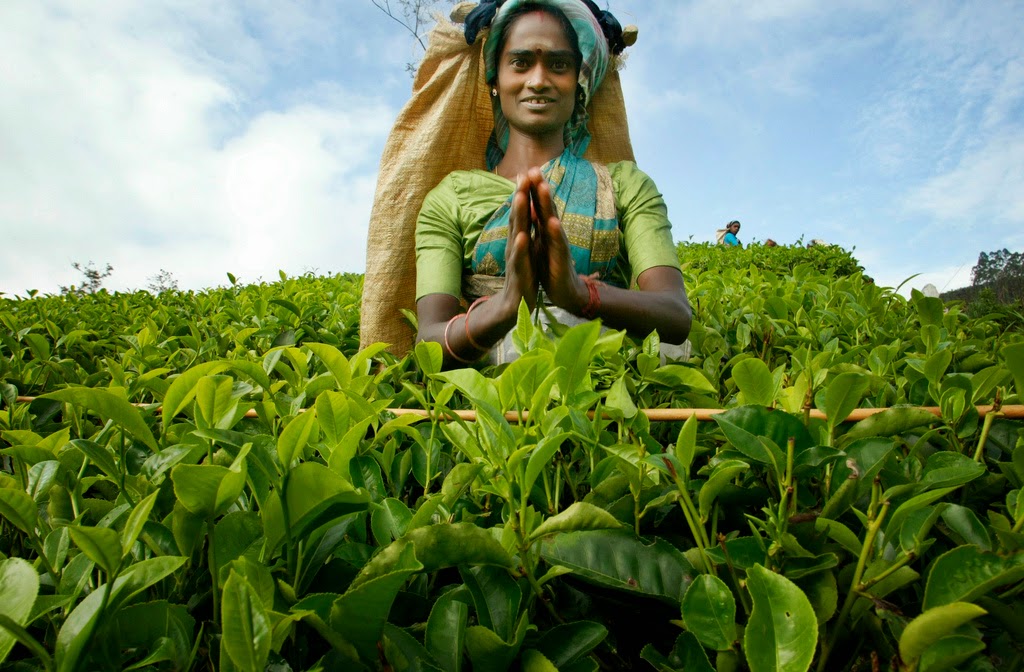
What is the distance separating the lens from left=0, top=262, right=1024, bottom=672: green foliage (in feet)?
1.57

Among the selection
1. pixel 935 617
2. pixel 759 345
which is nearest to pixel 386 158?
pixel 759 345

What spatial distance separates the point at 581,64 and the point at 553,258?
3.42ft

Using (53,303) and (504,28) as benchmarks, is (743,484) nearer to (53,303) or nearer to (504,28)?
(504,28)

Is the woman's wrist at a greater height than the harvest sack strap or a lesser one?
lesser

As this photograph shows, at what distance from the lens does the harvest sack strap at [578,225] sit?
203 centimetres

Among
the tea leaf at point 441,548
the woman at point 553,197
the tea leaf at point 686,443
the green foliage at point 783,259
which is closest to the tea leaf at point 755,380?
the tea leaf at point 686,443

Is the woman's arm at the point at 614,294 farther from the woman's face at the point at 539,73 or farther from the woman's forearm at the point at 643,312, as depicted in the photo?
the woman's face at the point at 539,73

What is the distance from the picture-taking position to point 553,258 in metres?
1.52

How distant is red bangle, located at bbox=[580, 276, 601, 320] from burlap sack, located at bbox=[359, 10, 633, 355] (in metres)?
0.82

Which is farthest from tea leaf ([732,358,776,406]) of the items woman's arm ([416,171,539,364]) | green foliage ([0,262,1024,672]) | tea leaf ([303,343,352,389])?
woman's arm ([416,171,539,364])

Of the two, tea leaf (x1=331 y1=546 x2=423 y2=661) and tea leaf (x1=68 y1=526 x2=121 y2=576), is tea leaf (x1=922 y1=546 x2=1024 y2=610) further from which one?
tea leaf (x1=68 y1=526 x2=121 y2=576)

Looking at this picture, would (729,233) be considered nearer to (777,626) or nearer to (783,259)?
(783,259)

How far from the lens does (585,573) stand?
55cm

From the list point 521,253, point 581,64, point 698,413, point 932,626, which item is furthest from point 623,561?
point 581,64
